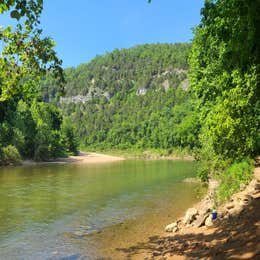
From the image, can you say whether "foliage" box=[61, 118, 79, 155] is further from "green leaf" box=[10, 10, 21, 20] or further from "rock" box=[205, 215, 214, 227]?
"green leaf" box=[10, 10, 21, 20]

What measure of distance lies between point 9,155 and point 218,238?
218 feet

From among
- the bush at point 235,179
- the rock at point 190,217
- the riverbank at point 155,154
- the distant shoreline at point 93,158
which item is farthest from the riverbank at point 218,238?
the riverbank at point 155,154

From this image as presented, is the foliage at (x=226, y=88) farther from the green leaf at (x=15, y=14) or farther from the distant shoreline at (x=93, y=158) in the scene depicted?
the distant shoreline at (x=93, y=158)

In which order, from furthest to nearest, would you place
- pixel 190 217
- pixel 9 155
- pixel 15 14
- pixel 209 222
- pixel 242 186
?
pixel 9 155, pixel 242 186, pixel 190 217, pixel 209 222, pixel 15 14

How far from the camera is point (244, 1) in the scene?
7.99 meters

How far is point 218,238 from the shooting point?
474 inches

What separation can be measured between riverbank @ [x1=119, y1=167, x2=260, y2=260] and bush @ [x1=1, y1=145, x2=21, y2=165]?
60118mm

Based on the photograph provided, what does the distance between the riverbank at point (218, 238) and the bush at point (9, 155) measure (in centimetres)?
6012

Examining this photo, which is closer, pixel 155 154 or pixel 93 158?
pixel 93 158

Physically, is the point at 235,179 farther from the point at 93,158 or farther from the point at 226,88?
the point at 93,158

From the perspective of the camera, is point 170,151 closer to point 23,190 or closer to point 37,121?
point 37,121

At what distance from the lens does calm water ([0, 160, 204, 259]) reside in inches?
653

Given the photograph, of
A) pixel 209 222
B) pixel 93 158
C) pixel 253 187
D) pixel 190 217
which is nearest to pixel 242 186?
pixel 253 187

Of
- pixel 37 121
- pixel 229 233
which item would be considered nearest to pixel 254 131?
pixel 229 233
